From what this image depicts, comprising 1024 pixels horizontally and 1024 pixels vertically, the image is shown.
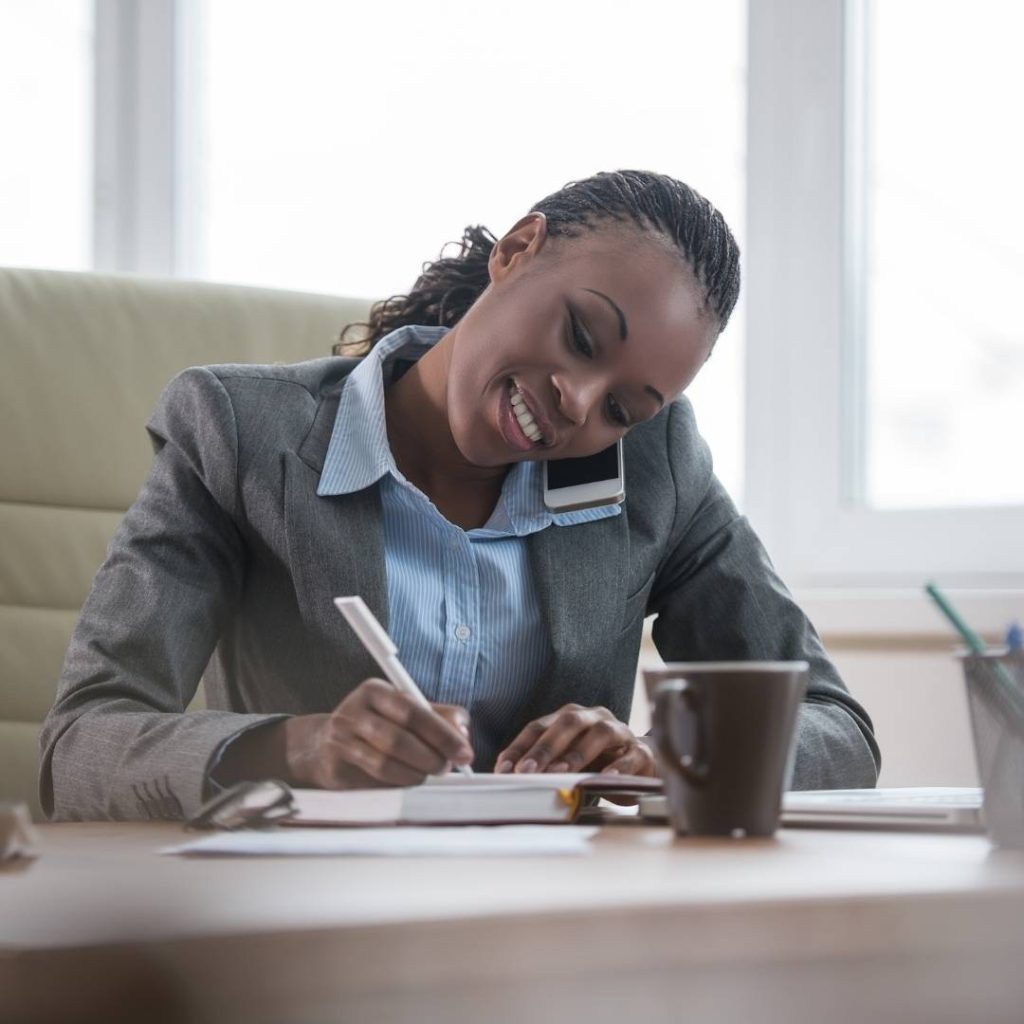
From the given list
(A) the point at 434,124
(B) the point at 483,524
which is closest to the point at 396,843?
(B) the point at 483,524

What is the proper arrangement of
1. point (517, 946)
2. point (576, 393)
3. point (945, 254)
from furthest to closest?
point (945, 254), point (576, 393), point (517, 946)

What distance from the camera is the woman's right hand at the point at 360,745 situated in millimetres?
837

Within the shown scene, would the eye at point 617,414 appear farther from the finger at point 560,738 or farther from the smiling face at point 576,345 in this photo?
the finger at point 560,738

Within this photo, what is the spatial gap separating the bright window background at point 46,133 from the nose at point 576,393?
1543mm

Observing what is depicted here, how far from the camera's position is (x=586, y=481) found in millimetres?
1389

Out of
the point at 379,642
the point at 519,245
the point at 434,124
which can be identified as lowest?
the point at 379,642

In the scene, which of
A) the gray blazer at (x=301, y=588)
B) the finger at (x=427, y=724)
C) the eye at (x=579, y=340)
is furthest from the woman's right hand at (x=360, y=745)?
the eye at (x=579, y=340)

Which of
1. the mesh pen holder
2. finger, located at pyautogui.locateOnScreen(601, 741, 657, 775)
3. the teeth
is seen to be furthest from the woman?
the mesh pen holder

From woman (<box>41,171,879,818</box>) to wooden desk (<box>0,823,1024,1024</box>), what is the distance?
61 centimetres

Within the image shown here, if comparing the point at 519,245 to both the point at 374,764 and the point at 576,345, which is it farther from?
the point at 374,764

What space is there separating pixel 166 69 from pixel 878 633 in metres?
1.58

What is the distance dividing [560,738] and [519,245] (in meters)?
0.54

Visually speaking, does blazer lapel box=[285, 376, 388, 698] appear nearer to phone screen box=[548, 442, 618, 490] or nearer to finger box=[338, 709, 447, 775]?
phone screen box=[548, 442, 618, 490]

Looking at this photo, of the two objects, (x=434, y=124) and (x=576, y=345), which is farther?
(x=434, y=124)
